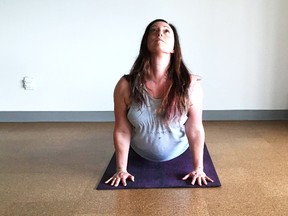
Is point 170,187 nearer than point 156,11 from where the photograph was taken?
Yes

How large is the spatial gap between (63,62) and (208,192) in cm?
212

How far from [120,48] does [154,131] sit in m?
1.56

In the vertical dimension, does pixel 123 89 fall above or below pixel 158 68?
below

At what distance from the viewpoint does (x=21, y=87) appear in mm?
3029

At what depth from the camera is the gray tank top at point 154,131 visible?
1.53m

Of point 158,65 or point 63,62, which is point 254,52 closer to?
point 158,65

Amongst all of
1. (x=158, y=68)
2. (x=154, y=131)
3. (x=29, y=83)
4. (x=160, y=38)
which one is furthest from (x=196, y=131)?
(x=29, y=83)

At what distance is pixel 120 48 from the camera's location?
115 inches

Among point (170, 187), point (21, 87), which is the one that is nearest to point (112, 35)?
point (21, 87)

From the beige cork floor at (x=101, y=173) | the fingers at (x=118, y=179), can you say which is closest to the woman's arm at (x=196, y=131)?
the beige cork floor at (x=101, y=173)

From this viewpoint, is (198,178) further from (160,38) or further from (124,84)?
(160,38)

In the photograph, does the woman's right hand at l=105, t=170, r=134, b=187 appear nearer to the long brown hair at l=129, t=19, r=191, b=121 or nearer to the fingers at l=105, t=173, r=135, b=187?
the fingers at l=105, t=173, r=135, b=187

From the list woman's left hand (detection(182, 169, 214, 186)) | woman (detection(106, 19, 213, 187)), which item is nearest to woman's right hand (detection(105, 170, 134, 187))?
woman (detection(106, 19, 213, 187))

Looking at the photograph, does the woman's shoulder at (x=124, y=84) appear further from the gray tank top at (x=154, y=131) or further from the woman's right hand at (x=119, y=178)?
the woman's right hand at (x=119, y=178)
